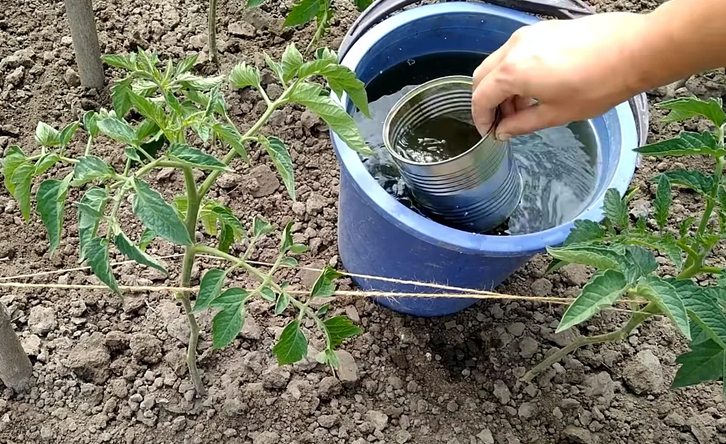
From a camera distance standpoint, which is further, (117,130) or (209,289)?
(209,289)

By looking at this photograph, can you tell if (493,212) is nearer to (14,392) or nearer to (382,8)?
(382,8)

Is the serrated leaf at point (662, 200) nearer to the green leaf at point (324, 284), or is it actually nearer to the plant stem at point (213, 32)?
the green leaf at point (324, 284)

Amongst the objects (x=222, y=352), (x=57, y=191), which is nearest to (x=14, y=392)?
(x=222, y=352)

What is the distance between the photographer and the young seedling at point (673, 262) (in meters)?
0.84

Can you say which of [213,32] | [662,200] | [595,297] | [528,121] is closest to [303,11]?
[213,32]

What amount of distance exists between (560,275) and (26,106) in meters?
1.23

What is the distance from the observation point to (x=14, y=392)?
52.2 inches

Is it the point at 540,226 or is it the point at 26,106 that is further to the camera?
the point at 26,106

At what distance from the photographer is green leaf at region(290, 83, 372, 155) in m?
0.94

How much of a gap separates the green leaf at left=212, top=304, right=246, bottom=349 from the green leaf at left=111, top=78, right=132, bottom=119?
293 millimetres

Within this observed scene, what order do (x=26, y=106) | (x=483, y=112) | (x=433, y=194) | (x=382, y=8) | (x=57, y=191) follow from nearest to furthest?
(x=57, y=191), (x=483, y=112), (x=433, y=194), (x=382, y=8), (x=26, y=106)

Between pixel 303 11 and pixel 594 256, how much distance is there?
863mm

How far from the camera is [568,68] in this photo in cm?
87

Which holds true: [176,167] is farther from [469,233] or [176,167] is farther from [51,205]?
[469,233]
